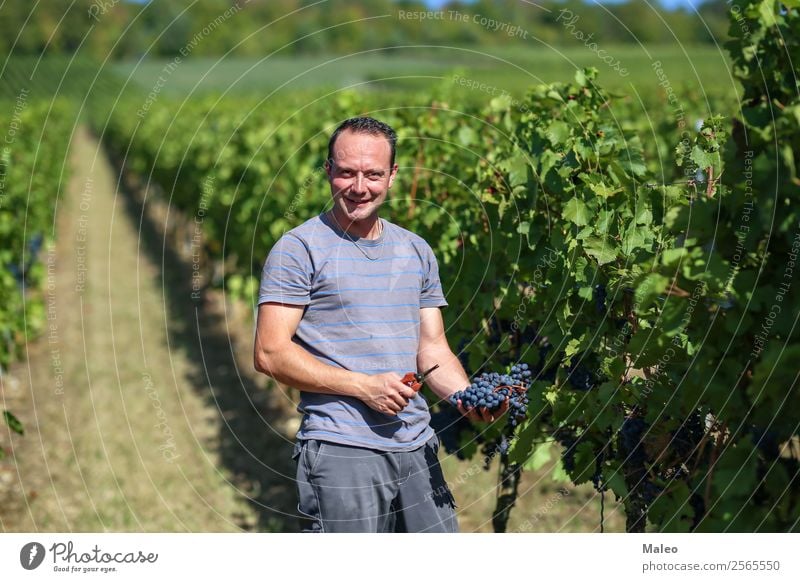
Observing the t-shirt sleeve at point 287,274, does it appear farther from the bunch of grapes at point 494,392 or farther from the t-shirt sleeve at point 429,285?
the bunch of grapes at point 494,392

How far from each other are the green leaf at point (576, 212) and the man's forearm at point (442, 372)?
31.4 inches

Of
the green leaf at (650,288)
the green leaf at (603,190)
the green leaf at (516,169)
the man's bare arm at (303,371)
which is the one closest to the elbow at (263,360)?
the man's bare arm at (303,371)

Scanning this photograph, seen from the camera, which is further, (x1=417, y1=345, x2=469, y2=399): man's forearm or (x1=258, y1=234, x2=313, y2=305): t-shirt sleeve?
(x1=417, y1=345, x2=469, y2=399): man's forearm

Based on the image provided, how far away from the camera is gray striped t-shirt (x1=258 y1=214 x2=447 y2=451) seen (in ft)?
9.98

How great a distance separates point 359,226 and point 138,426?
6234 millimetres

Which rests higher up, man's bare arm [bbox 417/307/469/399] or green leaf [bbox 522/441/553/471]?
man's bare arm [bbox 417/307/469/399]

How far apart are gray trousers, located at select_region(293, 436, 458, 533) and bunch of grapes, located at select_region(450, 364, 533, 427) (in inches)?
11.2

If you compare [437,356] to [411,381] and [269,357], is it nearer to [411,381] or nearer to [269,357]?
[411,381]

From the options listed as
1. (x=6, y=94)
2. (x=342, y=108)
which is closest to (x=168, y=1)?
(x=6, y=94)
